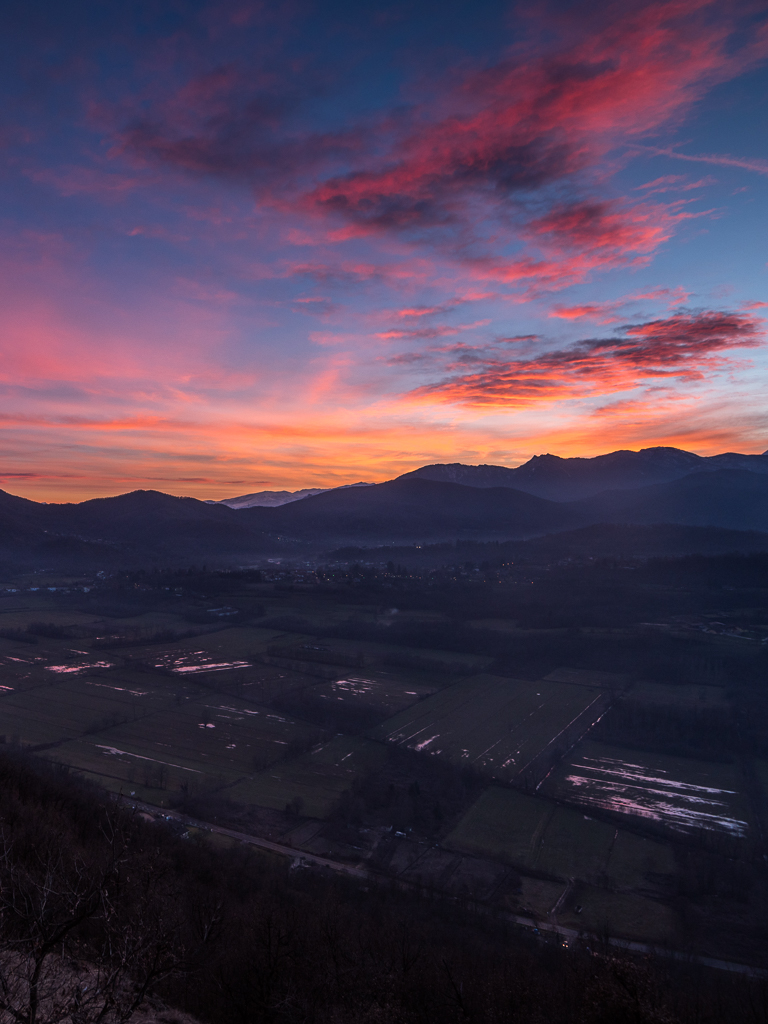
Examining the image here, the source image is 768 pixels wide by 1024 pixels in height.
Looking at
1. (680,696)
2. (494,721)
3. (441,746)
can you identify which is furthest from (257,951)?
(680,696)

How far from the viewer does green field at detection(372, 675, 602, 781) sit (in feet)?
158

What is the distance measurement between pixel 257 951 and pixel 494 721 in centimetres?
4321

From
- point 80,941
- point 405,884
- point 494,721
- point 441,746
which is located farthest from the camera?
point 494,721

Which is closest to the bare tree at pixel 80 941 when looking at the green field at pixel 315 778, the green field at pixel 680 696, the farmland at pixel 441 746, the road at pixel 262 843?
the road at pixel 262 843

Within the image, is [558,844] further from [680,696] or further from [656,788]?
[680,696]

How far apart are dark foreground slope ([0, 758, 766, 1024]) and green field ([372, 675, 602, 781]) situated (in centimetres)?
Answer: 1976

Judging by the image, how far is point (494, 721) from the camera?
56.4 m

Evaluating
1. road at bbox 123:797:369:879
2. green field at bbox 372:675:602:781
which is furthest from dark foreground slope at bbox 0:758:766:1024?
green field at bbox 372:675:602:781

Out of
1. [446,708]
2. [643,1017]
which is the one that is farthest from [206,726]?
[643,1017]

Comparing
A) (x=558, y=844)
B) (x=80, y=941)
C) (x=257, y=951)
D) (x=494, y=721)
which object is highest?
(x=80, y=941)

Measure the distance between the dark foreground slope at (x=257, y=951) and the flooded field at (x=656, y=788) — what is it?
14.5m

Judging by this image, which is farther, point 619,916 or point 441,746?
point 441,746

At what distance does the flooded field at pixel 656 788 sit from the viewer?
1510 inches

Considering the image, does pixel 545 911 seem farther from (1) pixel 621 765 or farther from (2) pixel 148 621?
(2) pixel 148 621
